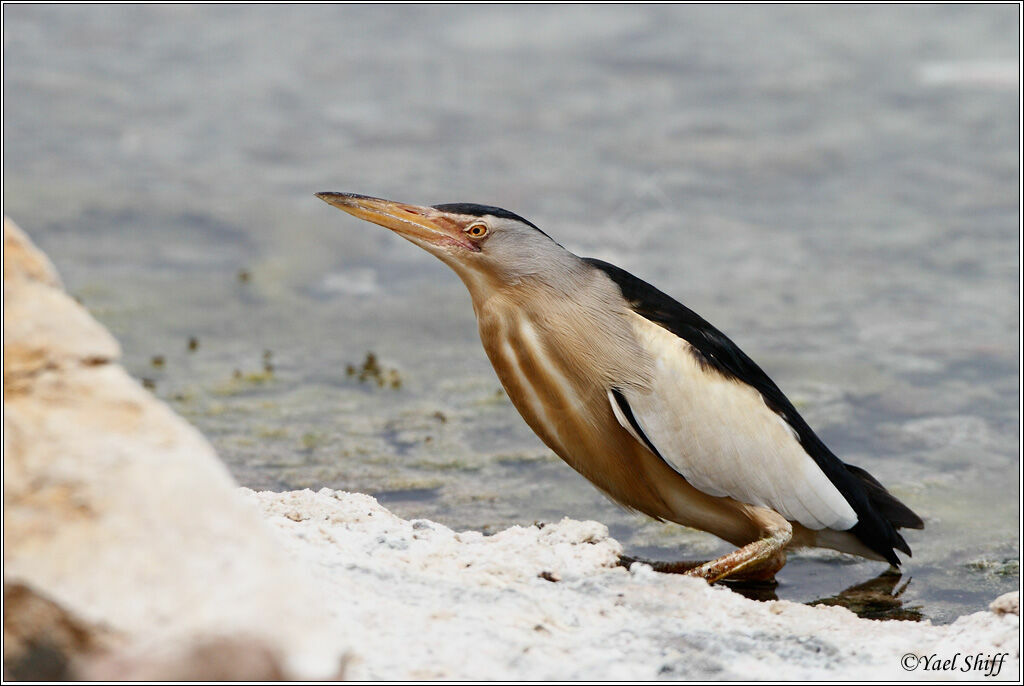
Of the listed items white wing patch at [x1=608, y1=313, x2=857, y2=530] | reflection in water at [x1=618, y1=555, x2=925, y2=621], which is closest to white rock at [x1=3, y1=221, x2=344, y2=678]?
white wing patch at [x1=608, y1=313, x2=857, y2=530]

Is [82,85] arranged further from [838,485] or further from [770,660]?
[770,660]

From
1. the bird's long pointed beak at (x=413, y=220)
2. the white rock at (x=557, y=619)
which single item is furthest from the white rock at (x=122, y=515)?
the bird's long pointed beak at (x=413, y=220)

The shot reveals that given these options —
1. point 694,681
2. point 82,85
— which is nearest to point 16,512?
point 694,681

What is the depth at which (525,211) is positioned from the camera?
9164mm

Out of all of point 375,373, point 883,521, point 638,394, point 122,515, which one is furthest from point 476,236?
point 375,373

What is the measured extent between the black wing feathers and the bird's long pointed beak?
0.45 meters

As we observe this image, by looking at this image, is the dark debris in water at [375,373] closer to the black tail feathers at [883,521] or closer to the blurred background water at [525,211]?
the blurred background water at [525,211]

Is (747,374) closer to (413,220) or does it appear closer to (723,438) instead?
(723,438)

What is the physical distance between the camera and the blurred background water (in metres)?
5.85

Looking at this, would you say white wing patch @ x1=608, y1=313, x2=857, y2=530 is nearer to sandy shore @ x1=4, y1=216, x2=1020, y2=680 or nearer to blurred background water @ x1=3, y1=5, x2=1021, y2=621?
blurred background water @ x1=3, y1=5, x2=1021, y2=621

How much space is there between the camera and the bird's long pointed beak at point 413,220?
4.30 m

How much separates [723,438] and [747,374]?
31 centimetres

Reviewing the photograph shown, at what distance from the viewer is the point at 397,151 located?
10.3 meters

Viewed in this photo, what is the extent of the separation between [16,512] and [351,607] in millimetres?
852
